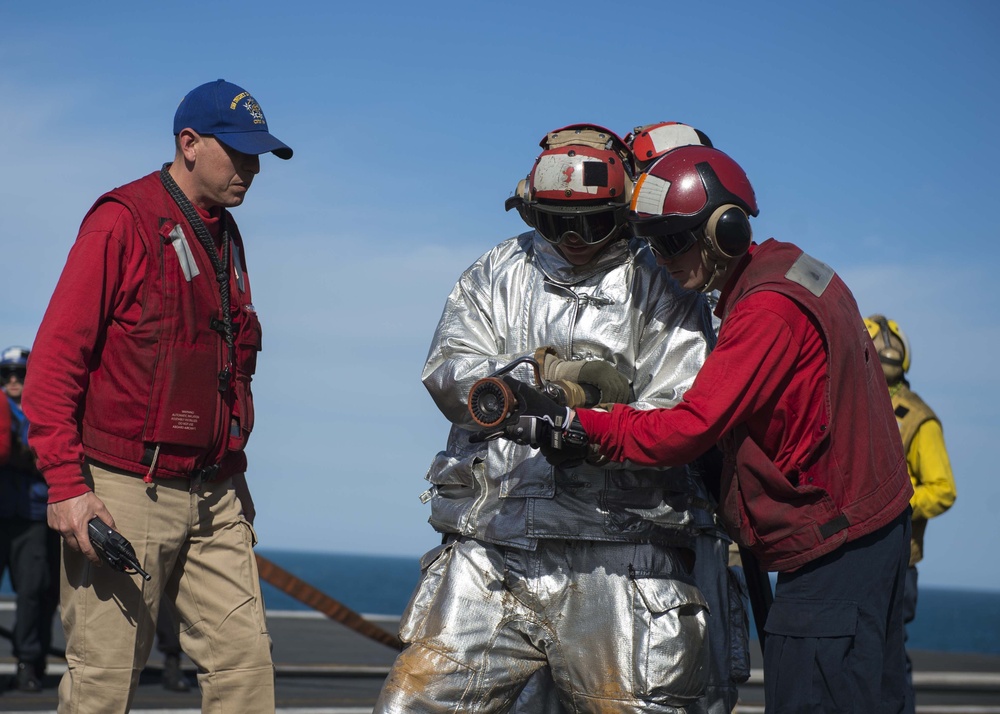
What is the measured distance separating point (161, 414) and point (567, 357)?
4.22ft

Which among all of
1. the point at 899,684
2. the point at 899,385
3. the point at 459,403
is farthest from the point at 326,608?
the point at 899,684

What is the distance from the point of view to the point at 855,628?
350 centimetres

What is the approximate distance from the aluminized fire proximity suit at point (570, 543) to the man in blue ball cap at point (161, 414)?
0.64m

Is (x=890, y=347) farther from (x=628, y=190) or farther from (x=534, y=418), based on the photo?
(x=534, y=418)

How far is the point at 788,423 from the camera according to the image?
140 inches

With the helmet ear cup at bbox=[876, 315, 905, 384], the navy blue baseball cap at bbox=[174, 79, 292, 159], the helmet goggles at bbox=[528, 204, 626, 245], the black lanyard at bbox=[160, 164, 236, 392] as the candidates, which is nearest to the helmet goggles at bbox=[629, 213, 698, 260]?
the helmet goggles at bbox=[528, 204, 626, 245]

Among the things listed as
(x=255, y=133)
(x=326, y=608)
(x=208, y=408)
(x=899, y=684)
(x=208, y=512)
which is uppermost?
(x=255, y=133)

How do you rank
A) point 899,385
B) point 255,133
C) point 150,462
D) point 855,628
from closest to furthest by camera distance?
point 855,628 < point 150,462 < point 255,133 < point 899,385

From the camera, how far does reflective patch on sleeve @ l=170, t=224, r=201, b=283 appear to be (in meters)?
3.99

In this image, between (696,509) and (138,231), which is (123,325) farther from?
(696,509)

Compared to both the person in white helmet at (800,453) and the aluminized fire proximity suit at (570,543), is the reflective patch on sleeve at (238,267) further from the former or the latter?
the person in white helmet at (800,453)

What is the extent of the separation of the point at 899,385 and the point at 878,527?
4.24m

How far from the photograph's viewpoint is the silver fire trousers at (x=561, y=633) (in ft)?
12.6

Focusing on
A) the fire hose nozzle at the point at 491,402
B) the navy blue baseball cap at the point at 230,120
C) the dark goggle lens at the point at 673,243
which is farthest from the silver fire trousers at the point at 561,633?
the navy blue baseball cap at the point at 230,120
